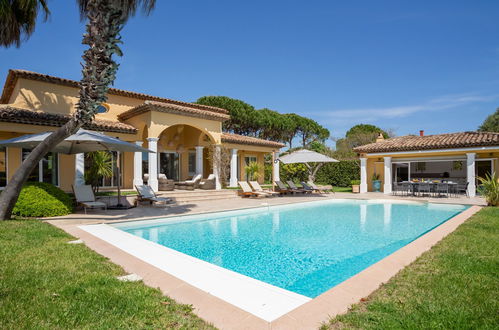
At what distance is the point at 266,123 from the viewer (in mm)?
45688

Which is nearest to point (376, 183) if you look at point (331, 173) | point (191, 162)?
point (331, 173)

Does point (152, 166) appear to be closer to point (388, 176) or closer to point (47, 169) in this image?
point (47, 169)

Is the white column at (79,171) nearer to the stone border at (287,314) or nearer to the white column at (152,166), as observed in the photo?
the white column at (152,166)

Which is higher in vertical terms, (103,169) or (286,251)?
(103,169)

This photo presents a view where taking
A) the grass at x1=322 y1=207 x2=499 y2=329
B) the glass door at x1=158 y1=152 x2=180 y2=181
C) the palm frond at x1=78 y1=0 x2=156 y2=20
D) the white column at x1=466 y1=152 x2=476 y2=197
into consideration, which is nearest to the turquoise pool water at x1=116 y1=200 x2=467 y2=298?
the grass at x1=322 y1=207 x2=499 y2=329

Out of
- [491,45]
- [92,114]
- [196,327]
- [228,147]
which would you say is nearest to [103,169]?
[92,114]

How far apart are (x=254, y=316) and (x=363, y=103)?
3670 centimetres

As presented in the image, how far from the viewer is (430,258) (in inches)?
209

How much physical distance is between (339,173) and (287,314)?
26924 mm

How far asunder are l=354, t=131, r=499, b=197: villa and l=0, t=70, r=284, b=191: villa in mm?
11853

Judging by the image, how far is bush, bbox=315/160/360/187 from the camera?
91.1 ft

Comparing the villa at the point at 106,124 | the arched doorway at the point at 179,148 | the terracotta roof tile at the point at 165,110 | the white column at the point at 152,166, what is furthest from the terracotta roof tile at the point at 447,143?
the white column at the point at 152,166

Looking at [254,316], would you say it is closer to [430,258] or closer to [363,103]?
[430,258]

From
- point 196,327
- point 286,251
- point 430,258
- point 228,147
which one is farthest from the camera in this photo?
point 228,147
